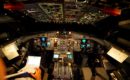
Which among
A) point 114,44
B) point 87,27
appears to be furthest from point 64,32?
point 114,44

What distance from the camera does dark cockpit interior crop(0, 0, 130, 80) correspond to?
6.84 metres

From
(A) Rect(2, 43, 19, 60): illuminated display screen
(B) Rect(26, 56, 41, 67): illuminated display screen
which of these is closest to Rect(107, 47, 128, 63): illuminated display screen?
(B) Rect(26, 56, 41, 67): illuminated display screen

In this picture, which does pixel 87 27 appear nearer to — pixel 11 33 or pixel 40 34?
pixel 40 34

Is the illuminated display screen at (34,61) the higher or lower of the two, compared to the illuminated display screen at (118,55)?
higher

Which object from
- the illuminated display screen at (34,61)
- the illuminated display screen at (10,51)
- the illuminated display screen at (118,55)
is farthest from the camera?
the illuminated display screen at (10,51)

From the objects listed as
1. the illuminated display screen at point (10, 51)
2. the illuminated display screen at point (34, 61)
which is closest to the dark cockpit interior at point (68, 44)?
the illuminated display screen at point (10, 51)

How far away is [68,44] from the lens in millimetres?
9398

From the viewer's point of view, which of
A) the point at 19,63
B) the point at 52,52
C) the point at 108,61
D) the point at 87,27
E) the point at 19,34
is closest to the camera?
the point at 19,63

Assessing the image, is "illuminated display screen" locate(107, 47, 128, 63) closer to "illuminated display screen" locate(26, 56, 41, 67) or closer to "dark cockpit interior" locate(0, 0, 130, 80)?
"dark cockpit interior" locate(0, 0, 130, 80)

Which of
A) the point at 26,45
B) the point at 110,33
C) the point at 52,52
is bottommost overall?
the point at 52,52

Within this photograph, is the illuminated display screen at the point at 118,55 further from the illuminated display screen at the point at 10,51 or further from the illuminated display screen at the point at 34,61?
the illuminated display screen at the point at 10,51

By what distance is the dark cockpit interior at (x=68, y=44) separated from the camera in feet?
22.4

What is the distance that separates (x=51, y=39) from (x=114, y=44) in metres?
3.15

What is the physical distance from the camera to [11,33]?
8266mm
